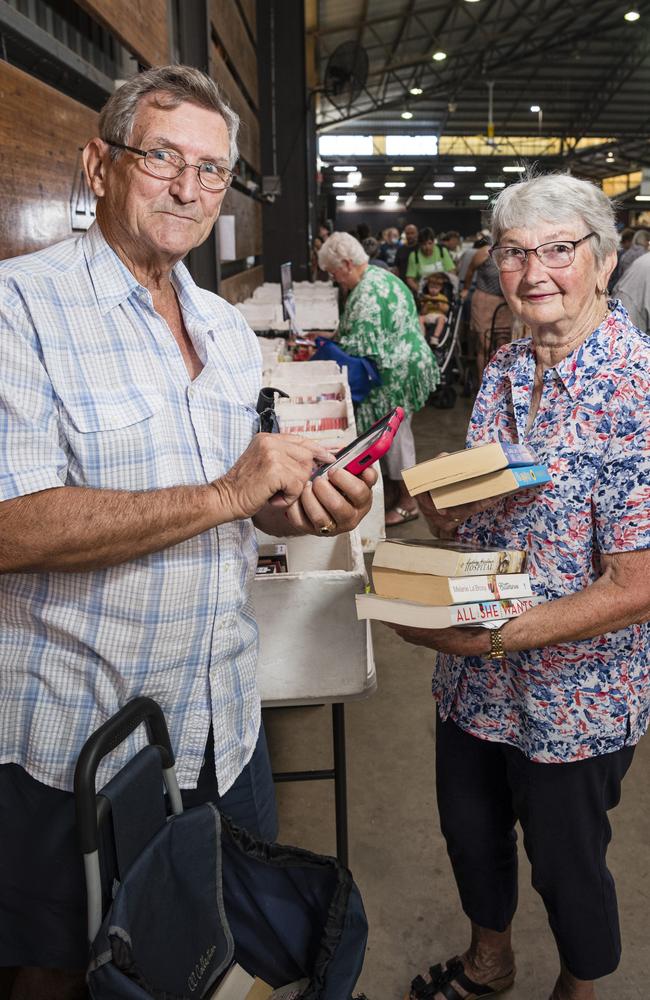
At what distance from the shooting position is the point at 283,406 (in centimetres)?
342

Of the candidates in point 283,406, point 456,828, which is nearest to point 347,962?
point 456,828

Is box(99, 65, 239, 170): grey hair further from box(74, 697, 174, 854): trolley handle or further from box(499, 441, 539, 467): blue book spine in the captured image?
box(74, 697, 174, 854): trolley handle

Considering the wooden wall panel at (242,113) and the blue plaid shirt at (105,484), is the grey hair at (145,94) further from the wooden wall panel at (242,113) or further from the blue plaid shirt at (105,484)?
the wooden wall panel at (242,113)

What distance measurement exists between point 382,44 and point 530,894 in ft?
66.9

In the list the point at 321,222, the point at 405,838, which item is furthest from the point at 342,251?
the point at 321,222

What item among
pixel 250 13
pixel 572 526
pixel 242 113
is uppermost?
pixel 250 13

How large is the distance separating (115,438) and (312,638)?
77 centimetres

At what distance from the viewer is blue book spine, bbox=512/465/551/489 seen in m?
1.44

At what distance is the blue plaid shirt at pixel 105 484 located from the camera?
1.22 m

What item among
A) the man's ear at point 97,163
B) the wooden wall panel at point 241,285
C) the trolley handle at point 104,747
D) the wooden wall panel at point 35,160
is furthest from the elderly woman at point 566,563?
the wooden wall panel at point 241,285

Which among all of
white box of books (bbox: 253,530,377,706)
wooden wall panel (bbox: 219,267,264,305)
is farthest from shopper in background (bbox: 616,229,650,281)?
white box of books (bbox: 253,530,377,706)

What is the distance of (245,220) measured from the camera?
7039 millimetres

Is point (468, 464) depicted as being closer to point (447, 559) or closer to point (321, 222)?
point (447, 559)

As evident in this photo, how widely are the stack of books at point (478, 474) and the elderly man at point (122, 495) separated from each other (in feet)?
0.60
